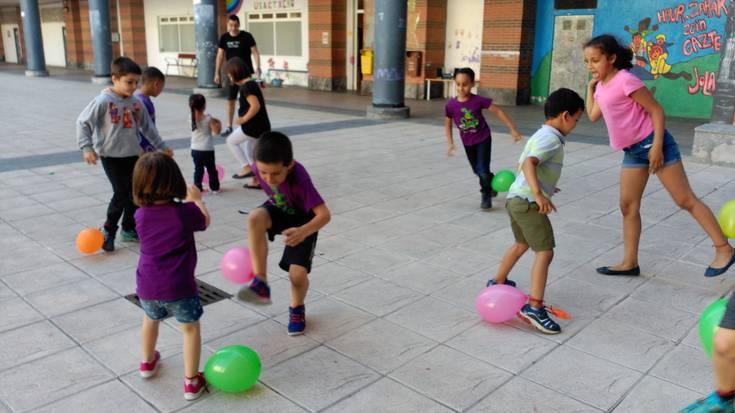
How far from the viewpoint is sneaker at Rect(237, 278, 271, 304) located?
3143mm

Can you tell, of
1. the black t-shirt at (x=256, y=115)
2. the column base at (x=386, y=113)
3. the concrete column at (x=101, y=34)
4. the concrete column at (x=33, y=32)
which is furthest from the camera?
the concrete column at (x=33, y=32)

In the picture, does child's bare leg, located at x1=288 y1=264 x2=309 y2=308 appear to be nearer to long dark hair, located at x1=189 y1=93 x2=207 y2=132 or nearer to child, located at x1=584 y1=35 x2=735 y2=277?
child, located at x1=584 y1=35 x2=735 y2=277

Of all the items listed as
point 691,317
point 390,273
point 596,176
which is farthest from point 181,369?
point 596,176

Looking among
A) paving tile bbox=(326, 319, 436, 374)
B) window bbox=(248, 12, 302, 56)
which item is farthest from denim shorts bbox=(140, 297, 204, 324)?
window bbox=(248, 12, 302, 56)

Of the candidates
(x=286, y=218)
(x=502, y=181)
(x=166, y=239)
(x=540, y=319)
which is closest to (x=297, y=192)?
(x=286, y=218)

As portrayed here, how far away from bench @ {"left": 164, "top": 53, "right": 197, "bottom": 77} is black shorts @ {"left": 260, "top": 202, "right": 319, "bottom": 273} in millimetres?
24649

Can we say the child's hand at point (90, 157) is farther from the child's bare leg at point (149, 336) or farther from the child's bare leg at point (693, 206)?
the child's bare leg at point (693, 206)

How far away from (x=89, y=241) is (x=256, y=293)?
2.60 m

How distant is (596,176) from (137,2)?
86.6 feet

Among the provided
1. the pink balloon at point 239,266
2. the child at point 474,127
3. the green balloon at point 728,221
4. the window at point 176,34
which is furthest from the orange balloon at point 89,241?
the window at point 176,34

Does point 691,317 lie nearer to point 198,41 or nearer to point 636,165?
point 636,165

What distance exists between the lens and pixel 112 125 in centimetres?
505

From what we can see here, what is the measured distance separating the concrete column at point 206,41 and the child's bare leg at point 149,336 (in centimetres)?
1574

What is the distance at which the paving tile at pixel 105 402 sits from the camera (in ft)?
9.92
